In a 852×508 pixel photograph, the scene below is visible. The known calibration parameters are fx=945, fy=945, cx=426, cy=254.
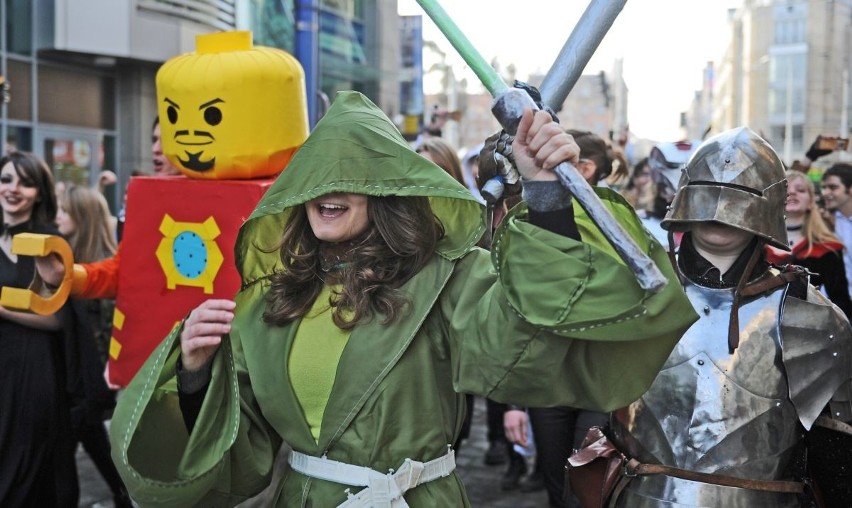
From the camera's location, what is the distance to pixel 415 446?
2.18m

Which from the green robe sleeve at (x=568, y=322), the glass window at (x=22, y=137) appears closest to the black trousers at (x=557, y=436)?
the green robe sleeve at (x=568, y=322)

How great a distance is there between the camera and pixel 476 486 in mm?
5734

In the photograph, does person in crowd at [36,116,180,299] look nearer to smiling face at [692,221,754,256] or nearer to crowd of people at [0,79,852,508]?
crowd of people at [0,79,852,508]

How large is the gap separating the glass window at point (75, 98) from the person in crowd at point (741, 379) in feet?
40.2

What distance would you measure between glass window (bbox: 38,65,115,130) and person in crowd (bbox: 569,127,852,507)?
12.3 meters

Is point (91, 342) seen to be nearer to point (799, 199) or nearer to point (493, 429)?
point (493, 429)

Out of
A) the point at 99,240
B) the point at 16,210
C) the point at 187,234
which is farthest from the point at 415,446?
the point at 99,240

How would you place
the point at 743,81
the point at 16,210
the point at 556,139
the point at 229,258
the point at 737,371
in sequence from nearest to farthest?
the point at 556,139 < the point at 737,371 < the point at 229,258 < the point at 16,210 < the point at 743,81

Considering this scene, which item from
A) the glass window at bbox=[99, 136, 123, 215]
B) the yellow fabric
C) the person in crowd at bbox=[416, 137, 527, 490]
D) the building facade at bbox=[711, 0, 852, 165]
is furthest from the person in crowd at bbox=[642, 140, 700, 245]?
the building facade at bbox=[711, 0, 852, 165]

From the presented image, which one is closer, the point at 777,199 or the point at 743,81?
the point at 777,199

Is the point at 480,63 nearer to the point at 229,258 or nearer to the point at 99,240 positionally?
the point at 229,258

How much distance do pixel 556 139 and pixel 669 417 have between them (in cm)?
140

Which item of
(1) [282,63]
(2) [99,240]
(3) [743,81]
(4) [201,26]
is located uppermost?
(3) [743,81]

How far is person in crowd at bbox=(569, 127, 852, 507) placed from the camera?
2.71m
